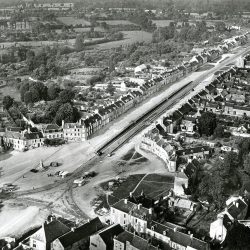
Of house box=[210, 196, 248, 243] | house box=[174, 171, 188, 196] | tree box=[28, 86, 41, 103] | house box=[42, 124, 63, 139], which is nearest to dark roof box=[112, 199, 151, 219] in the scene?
house box=[210, 196, 248, 243]

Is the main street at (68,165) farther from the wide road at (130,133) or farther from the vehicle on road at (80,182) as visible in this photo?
the vehicle on road at (80,182)

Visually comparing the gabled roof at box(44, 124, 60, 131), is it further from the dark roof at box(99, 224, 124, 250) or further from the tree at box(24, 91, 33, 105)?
the dark roof at box(99, 224, 124, 250)

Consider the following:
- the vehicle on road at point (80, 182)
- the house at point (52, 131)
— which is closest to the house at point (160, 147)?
the vehicle on road at point (80, 182)

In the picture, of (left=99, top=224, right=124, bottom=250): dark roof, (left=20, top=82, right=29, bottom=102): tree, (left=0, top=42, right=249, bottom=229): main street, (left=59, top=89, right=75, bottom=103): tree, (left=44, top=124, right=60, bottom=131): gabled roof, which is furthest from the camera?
(left=20, top=82, right=29, bottom=102): tree

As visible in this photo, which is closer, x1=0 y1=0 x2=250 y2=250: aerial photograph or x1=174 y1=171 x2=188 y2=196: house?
x1=0 y1=0 x2=250 y2=250: aerial photograph

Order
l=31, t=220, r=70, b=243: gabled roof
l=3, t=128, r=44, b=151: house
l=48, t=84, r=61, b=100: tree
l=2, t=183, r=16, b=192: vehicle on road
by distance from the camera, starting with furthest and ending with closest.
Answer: l=48, t=84, r=61, b=100: tree, l=3, t=128, r=44, b=151: house, l=2, t=183, r=16, b=192: vehicle on road, l=31, t=220, r=70, b=243: gabled roof
